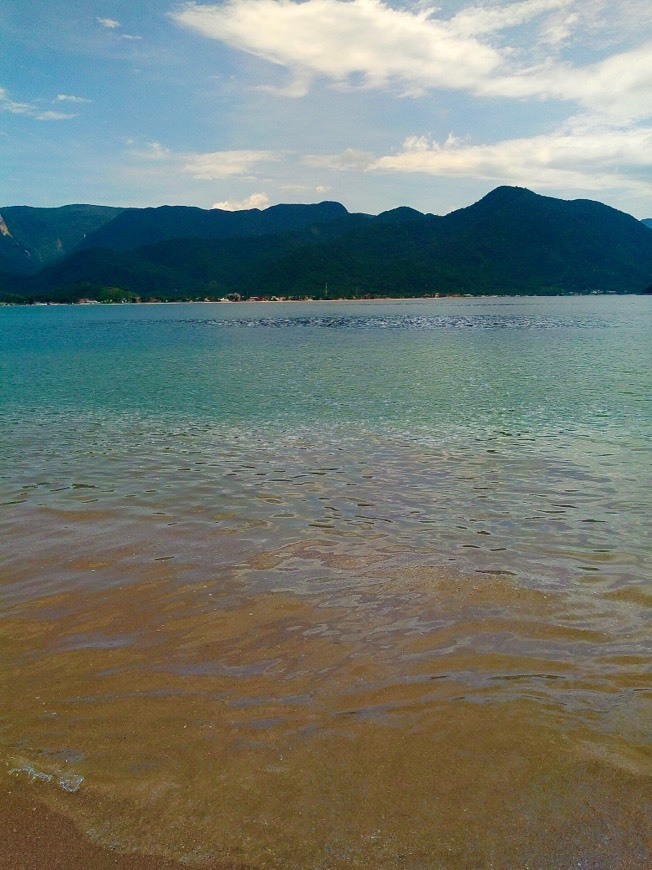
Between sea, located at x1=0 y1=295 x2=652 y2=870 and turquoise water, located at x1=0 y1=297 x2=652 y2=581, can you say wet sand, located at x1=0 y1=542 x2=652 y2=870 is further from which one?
turquoise water, located at x1=0 y1=297 x2=652 y2=581

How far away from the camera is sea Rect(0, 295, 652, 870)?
6.11 metres

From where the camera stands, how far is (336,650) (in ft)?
30.1

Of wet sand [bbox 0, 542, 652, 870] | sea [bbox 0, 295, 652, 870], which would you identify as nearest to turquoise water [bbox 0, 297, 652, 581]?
sea [bbox 0, 295, 652, 870]

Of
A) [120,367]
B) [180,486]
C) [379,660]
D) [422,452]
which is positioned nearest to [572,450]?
[422,452]

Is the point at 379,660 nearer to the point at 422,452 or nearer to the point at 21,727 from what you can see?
the point at 21,727

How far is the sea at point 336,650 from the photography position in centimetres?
611

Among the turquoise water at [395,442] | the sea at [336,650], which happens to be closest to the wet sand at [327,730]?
the sea at [336,650]

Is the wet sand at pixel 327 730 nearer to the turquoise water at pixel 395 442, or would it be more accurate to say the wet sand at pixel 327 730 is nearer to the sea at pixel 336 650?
the sea at pixel 336 650

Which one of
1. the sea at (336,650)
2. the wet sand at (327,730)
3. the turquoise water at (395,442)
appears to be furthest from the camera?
the turquoise water at (395,442)

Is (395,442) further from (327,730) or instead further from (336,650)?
(327,730)

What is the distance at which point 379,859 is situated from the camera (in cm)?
562

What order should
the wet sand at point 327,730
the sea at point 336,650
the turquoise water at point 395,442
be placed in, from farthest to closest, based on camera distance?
the turquoise water at point 395,442
the sea at point 336,650
the wet sand at point 327,730

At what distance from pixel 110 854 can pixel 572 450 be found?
815 inches

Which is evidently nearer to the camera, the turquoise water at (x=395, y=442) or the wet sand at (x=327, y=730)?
the wet sand at (x=327, y=730)
